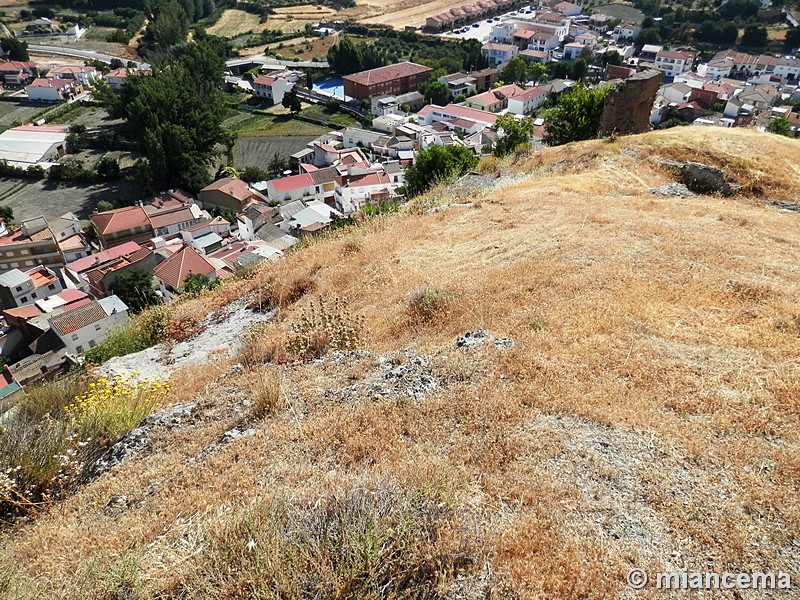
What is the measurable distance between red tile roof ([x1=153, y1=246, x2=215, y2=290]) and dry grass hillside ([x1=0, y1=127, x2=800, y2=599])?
67.9 ft

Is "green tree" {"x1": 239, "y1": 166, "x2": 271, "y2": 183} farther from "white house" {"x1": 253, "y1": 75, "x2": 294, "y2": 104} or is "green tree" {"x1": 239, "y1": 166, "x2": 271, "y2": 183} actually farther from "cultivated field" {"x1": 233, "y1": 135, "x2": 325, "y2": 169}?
"white house" {"x1": 253, "y1": 75, "x2": 294, "y2": 104}

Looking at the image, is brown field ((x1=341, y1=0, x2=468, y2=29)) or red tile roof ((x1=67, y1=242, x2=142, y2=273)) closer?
red tile roof ((x1=67, y1=242, x2=142, y2=273))

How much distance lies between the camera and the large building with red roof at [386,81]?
59.8m

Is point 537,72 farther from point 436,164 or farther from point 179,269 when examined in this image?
point 179,269

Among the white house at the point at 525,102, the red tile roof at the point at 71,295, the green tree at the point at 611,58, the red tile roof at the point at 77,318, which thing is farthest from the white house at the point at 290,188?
the green tree at the point at 611,58

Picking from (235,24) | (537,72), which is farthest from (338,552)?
(235,24)

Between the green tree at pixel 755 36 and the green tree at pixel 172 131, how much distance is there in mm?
74330

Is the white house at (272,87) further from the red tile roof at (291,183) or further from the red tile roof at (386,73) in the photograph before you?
the red tile roof at (291,183)

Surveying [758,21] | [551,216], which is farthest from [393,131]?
[758,21]

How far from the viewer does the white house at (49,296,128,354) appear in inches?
975

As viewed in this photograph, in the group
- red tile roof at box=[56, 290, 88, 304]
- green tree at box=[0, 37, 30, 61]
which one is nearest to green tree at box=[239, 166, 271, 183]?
red tile roof at box=[56, 290, 88, 304]

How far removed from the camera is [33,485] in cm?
484

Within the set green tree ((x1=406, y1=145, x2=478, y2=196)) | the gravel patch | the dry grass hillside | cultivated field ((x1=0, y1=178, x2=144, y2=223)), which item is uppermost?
the dry grass hillside

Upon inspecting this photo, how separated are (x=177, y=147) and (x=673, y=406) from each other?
4376 cm
